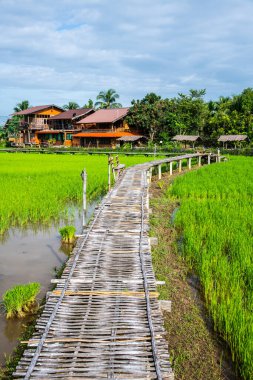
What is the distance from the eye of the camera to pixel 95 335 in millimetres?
3260

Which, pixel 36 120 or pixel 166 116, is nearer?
pixel 166 116

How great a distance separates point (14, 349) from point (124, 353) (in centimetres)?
150

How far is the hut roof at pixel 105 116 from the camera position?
1544 inches

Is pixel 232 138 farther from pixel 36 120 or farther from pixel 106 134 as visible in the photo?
pixel 36 120

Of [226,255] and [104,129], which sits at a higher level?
[104,129]

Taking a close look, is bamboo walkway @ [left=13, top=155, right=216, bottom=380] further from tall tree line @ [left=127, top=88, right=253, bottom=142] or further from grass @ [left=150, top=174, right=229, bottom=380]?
tall tree line @ [left=127, top=88, right=253, bottom=142]

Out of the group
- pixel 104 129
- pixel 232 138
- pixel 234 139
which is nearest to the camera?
pixel 234 139

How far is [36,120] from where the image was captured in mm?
46156

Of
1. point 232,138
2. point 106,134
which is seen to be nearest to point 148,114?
point 106,134

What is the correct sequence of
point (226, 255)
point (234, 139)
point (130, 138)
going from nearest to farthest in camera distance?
point (226, 255), point (234, 139), point (130, 138)

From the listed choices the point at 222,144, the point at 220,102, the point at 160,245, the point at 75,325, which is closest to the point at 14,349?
the point at 75,325

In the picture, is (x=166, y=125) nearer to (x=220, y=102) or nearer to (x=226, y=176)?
(x=220, y=102)

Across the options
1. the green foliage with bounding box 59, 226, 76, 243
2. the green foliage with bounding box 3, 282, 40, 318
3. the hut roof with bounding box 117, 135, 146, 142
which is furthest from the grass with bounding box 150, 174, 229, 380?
the hut roof with bounding box 117, 135, 146, 142

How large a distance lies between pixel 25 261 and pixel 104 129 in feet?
114
